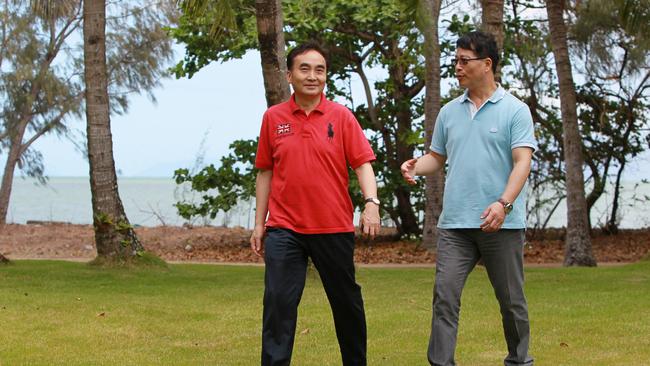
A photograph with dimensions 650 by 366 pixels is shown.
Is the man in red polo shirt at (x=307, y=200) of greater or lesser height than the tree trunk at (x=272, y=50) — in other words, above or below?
below

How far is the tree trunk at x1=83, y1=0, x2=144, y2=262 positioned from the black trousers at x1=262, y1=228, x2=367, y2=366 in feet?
28.3

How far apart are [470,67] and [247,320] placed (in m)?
4.23

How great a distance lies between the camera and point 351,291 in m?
6.06

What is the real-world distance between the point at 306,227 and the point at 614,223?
19.6 metres

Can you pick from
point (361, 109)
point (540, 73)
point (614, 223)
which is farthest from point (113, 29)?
point (614, 223)

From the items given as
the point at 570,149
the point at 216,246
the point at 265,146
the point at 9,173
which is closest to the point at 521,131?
the point at 265,146

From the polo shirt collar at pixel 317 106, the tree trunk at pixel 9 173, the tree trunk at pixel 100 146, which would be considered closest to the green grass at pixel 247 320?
the tree trunk at pixel 100 146

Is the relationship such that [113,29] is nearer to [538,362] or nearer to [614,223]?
[614,223]

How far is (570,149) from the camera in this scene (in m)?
17.5

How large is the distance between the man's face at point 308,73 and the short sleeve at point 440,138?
0.74 meters

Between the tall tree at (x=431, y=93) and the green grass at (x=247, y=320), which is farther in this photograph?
the tall tree at (x=431, y=93)

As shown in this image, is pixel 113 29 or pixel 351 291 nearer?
pixel 351 291

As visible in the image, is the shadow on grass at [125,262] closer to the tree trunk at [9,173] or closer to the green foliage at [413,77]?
the green foliage at [413,77]

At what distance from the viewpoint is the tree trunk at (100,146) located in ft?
46.4
